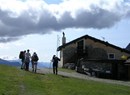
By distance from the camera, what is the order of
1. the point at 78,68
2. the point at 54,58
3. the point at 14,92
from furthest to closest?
the point at 78,68
the point at 54,58
the point at 14,92

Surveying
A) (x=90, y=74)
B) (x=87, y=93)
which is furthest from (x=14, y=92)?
(x=90, y=74)

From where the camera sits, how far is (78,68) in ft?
186

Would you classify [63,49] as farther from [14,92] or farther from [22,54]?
[14,92]

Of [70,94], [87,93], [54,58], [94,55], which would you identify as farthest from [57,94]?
[94,55]

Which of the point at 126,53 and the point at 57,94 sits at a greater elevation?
the point at 126,53

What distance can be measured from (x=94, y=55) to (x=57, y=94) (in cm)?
5210

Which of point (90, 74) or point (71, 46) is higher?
point (71, 46)

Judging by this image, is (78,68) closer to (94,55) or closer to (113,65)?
(113,65)

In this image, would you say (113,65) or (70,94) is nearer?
(70,94)

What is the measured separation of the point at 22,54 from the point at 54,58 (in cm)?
393

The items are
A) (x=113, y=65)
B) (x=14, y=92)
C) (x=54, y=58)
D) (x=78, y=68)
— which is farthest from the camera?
(x=78, y=68)

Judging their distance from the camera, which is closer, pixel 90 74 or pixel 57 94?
pixel 57 94

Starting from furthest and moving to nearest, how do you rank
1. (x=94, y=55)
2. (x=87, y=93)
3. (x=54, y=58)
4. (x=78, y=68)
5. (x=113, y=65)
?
(x=94, y=55)
(x=78, y=68)
(x=113, y=65)
(x=54, y=58)
(x=87, y=93)

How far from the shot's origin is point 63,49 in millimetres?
76500
